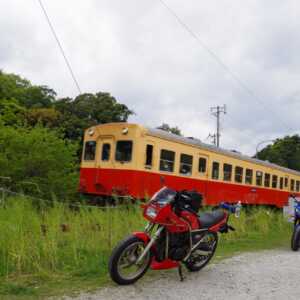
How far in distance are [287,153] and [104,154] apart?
151 ft

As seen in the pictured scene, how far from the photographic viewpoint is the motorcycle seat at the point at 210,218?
225 inches

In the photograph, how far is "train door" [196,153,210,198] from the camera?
47.9 ft

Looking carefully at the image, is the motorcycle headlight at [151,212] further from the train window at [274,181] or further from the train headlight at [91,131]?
the train window at [274,181]

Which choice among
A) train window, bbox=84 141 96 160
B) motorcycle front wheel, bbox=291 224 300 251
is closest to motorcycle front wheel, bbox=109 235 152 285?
motorcycle front wheel, bbox=291 224 300 251

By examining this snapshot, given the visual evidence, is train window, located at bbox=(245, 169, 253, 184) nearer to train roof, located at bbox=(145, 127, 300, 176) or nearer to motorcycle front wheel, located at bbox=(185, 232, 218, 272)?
train roof, located at bbox=(145, 127, 300, 176)

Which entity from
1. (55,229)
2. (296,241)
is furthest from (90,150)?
(55,229)

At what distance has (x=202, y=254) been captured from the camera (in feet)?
18.7

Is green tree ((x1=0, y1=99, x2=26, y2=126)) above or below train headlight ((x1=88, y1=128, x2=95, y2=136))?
above

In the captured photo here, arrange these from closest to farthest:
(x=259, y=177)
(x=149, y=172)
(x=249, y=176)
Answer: (x=149, y=172) → (x=249, y=176) → (x=259, y=177)

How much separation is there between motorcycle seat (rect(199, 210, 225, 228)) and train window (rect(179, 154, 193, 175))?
761cm

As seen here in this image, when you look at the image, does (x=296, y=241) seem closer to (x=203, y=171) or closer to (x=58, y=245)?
(x=58, y=245)

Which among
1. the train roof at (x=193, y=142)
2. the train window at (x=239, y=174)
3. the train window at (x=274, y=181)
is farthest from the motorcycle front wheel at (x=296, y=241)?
the train window at (x=274, y=181)

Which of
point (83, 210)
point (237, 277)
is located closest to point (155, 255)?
point (237, 277)

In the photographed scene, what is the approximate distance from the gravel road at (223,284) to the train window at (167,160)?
6.69 metres
